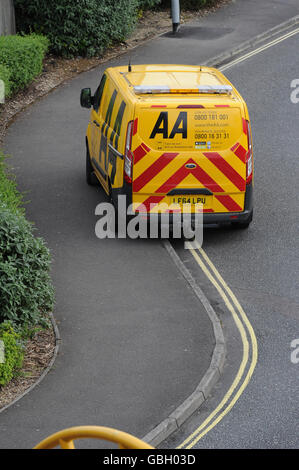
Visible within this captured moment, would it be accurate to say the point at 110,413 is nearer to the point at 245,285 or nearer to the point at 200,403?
the point at 200,403

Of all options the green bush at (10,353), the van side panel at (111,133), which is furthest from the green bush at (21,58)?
the green bush at (10,353)

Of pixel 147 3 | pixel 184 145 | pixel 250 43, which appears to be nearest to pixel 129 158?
pixel 184 145

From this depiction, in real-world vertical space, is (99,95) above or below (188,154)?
above

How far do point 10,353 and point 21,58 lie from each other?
40.5 feet

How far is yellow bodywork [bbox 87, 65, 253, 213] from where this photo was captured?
12914mm

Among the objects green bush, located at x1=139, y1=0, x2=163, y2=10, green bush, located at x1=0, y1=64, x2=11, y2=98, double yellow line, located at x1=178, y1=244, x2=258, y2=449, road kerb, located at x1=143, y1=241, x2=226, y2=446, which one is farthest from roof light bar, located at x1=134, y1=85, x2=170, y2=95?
green bush, located at x1=139, y1=0, x2=163, y2=10

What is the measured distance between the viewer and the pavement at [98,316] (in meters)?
9.04

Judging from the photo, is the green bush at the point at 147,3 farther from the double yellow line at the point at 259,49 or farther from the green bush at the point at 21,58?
the green bush at the point at 21,58

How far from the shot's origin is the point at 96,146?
49.8 ft

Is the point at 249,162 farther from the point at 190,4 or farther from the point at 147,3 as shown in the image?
the point at 190,4

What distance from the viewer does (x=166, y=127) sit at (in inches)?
508

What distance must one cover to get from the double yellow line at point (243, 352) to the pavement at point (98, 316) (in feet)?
0.66

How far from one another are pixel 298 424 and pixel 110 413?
75.1 inches

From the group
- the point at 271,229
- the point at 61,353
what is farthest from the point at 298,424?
the point at 271,229
